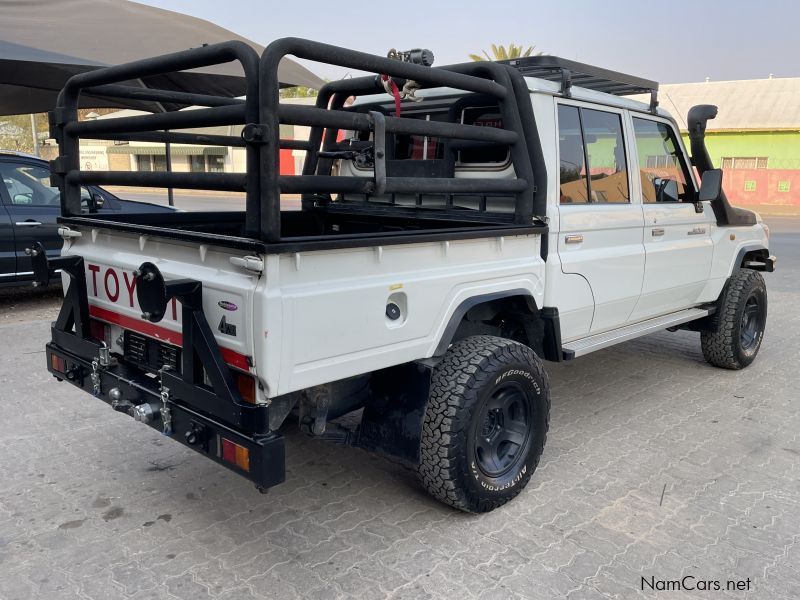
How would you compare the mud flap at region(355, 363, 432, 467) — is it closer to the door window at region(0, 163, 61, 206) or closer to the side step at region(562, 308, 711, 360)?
the side step at region(562, 308, 711, 360)

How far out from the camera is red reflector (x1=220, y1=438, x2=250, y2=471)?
2496 mm

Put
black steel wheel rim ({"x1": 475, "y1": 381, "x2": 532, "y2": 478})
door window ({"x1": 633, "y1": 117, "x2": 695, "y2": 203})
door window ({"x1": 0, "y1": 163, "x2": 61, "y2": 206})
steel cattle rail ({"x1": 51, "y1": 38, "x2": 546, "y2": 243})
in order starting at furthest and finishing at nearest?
door window ({"x1": 0, "y1": 163, "x2": 61, "y2": 206}) → door window ({"x1": 633, "y1": 117, "x2": 695, "y2": 203}) → black steel wheel rim ({"x1": 475, "y1": 381, "x2": 532, "y2": 478}) → steel cattle rail ({"x1": 51, "y1": 38, "x2": 546, "y2": 243})

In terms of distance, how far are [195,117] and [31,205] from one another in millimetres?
5864

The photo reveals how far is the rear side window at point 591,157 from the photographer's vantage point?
3803 millimetres

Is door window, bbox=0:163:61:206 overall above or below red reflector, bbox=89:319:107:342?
above

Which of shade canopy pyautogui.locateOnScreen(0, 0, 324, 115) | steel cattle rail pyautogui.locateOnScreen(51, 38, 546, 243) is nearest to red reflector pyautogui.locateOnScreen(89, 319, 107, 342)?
steel cattle rail pyautogui.locateOnScreen(51, 38, 546, 243)

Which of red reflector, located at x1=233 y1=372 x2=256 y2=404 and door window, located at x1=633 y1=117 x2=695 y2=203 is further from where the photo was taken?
door window, located at x1=633 y1=117 x2=695 y2=203

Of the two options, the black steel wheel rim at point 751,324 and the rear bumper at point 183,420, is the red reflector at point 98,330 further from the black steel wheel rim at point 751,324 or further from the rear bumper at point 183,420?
the black steel wheel rim at point 751,324

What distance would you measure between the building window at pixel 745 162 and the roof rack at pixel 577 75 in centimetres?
3069

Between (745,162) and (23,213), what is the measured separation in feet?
106

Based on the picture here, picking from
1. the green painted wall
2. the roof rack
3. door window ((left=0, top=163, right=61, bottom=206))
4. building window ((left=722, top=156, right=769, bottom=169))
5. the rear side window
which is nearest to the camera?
the roof rack

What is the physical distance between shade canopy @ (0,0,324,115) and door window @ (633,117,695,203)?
5.29 m

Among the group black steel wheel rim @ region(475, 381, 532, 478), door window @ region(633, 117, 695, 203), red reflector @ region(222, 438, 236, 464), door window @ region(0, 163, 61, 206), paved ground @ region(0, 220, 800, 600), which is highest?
door window @ region(633, 117, 695, 203)

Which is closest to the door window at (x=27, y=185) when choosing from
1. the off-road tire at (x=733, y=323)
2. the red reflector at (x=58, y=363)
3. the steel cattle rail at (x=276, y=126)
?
the steel cattle rail at (x=276, y=126)
